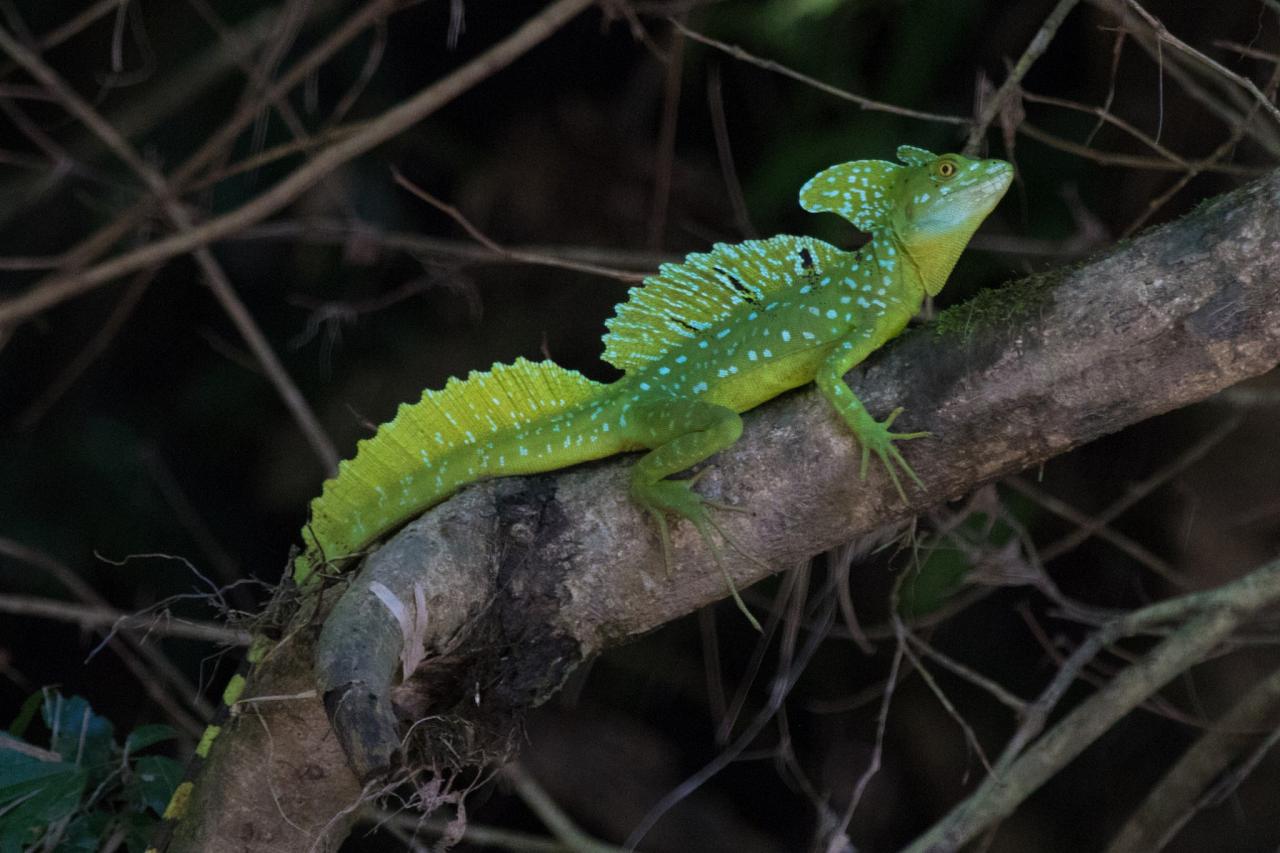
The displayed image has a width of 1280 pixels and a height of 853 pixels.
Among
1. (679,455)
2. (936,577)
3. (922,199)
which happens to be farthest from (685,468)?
(936,577)

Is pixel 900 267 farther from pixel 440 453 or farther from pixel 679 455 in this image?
pixel 440 453

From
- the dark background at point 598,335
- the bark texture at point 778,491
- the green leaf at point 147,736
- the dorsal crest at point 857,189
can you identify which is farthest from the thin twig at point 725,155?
the green leaf at point 147,736

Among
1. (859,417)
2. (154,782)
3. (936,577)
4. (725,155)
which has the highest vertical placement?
(725,155)

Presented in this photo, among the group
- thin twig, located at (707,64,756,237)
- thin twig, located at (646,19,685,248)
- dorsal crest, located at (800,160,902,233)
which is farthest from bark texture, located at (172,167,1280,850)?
thin twig, located at (646,19,685,248)

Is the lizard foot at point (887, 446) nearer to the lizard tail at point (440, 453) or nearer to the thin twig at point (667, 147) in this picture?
the lizard tail at point (440, 453)

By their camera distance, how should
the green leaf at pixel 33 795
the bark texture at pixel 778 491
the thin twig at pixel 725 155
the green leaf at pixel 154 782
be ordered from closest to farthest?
1. the bark texture at pixel 778 491
2. the green leaf at pixel 33 795
3. the green leaf at pixel 154 782
4. the thin twig at pixel 725 155

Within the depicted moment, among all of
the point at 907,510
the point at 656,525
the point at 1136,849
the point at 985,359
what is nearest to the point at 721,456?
the point at 656,525

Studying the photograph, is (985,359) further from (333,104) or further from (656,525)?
(333,104)
